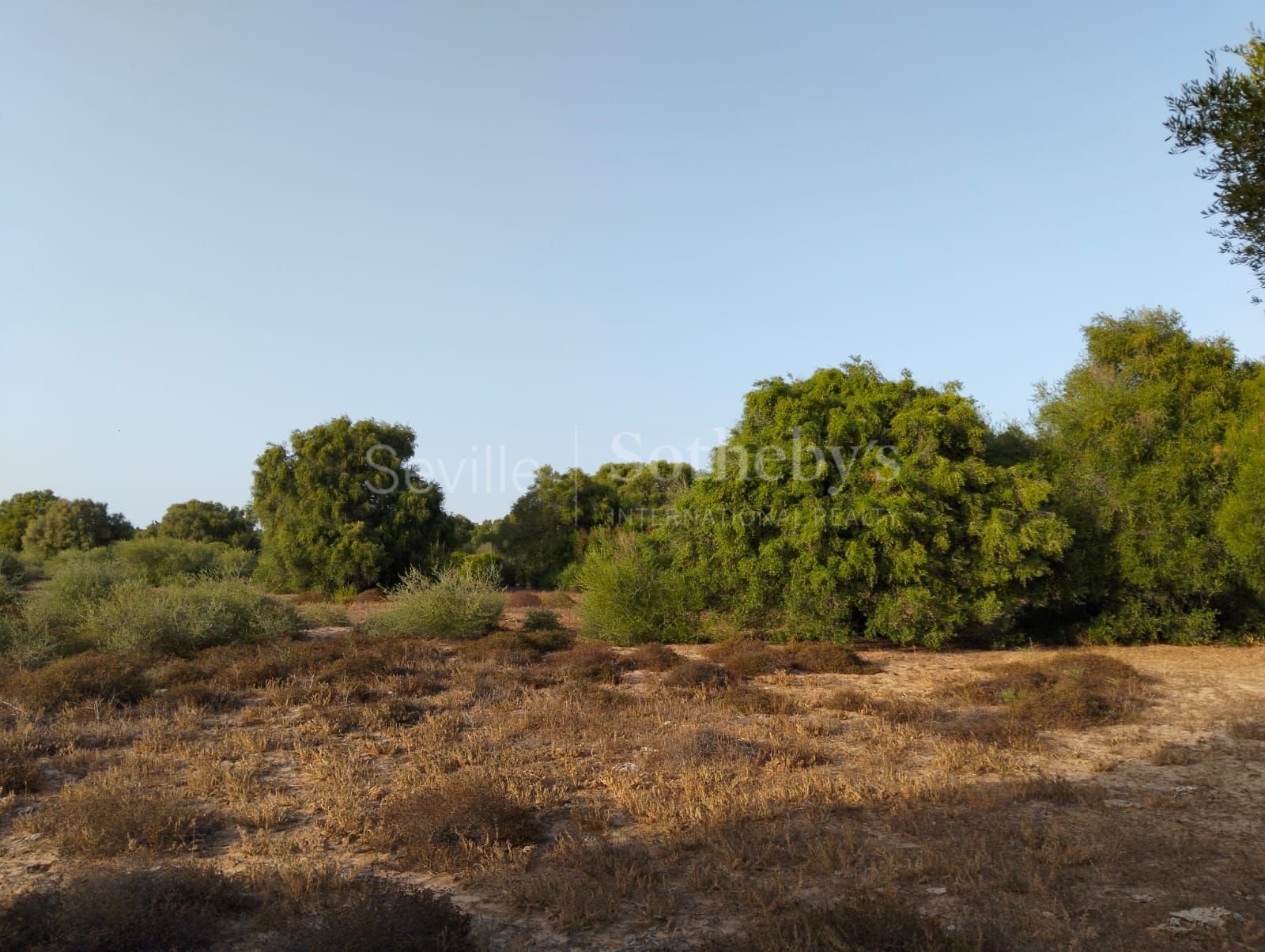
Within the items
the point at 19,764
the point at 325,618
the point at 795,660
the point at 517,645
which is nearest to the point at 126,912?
the point at 19,764

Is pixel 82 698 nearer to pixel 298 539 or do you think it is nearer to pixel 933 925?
pixel 933 925

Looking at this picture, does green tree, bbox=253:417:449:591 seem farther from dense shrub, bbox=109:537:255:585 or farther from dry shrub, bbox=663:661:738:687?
dry shrub, bbox=663:661:738:687

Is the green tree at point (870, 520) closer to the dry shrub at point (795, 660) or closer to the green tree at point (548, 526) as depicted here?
the dry shrub at point (795, 660)

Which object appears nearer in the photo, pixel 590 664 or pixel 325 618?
pixel 590 664

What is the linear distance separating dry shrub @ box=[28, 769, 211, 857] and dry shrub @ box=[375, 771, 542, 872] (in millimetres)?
1461

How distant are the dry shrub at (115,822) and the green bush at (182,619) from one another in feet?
28.8

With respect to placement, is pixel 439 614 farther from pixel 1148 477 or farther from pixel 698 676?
pixel 1148 477

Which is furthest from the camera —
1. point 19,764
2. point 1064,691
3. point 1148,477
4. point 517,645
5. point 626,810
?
point 1148,477

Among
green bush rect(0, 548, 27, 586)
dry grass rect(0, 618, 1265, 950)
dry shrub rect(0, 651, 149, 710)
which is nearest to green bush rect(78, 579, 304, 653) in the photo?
dry grass rect(0, 618, 1265, 950)

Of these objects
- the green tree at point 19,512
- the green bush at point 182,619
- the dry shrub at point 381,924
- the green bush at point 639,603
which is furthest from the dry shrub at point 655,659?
the green tree at point 19,512

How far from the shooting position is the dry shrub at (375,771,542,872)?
583 centimetres

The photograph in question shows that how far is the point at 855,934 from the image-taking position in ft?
14.4

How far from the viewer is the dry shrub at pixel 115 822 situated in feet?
19.7

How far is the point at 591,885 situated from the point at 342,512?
28.1 meters
